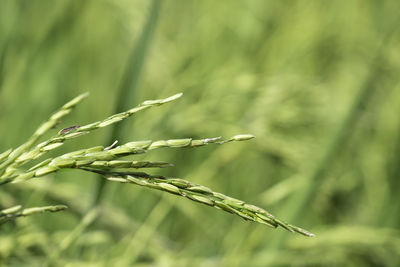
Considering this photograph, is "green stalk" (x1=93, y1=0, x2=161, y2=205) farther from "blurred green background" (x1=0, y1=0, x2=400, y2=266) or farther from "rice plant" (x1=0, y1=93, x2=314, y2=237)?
"rice plant" (x1=0, y1=93, x2=314, y2=237)

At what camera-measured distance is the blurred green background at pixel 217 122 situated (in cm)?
107

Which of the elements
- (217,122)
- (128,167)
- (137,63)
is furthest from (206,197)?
(217,122)

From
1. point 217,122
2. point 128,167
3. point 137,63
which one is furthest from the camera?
point 217,122

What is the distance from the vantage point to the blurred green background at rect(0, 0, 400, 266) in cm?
107

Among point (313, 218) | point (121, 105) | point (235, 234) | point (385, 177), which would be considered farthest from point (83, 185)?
point (385, 177)

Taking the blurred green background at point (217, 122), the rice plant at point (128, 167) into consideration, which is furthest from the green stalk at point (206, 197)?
the blurred green background at point (217, 122)

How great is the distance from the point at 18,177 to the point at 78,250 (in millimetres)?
504

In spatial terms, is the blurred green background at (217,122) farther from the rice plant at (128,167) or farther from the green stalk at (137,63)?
the rice plant at (128,167)

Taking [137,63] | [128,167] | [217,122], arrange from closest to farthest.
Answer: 1. [128,167]
2. [137,63]
3. [217,122]

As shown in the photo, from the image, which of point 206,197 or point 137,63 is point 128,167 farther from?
point 137,63

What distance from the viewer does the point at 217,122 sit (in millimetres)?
1443

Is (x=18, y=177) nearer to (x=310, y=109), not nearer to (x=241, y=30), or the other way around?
(x=310, y=109)

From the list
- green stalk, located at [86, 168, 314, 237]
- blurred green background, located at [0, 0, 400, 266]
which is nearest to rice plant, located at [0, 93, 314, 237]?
green stalk, located at [86, 168, 314, 237]

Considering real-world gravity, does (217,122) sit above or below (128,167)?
below
